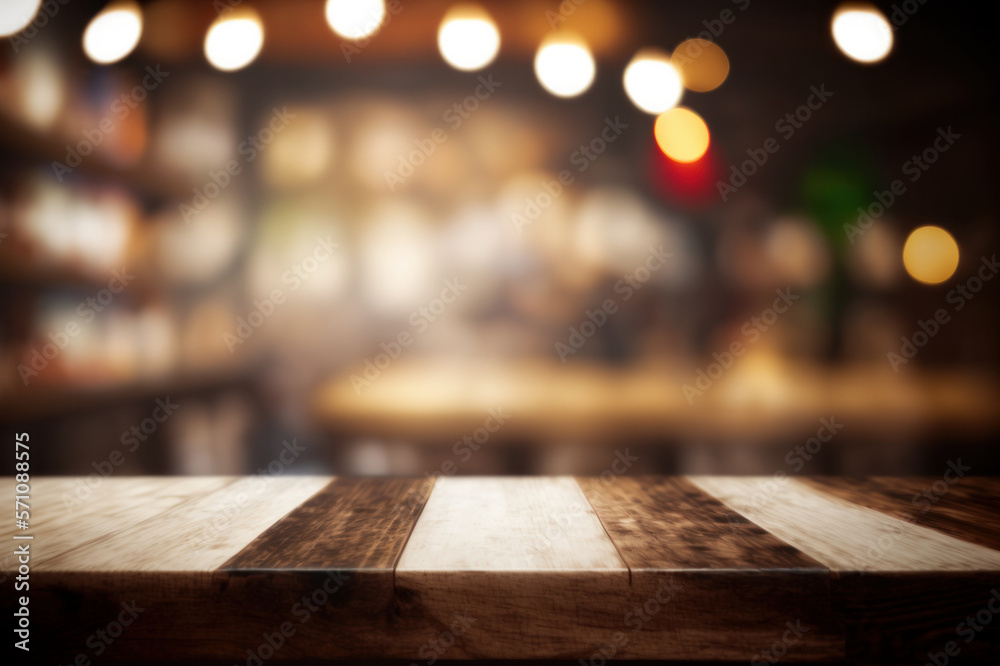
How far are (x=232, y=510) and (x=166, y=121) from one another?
3.20 ft

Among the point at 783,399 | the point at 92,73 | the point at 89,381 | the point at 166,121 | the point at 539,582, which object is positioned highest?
the point at 92,73

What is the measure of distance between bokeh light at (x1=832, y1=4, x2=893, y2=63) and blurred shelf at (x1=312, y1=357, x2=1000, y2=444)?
0.76m

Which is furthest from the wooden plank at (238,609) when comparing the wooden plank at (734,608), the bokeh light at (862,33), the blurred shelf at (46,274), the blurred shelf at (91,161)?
the bokeh light at (862,33)

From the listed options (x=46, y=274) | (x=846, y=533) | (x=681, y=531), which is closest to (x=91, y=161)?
(x=46, y=274)

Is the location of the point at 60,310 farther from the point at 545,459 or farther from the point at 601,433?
the point at 601,433

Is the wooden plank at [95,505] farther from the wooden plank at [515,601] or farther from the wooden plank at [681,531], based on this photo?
the wooden plank at [681,531]

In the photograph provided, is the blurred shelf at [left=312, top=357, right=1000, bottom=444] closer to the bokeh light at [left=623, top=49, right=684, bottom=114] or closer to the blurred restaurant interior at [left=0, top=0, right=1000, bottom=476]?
the blurred restaurant interior at [left=0, top=0, right=1000, bottom=476]

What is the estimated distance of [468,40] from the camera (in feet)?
4.31

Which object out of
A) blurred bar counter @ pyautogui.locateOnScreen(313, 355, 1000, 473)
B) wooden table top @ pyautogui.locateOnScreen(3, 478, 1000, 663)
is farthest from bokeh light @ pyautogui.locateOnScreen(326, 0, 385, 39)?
wooden table top @ pyautogui.locateOnScreen(3, 478, 1000, 663)

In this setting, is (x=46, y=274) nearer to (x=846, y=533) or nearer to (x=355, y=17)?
(x=355, y=17)

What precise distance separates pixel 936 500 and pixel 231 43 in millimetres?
1875

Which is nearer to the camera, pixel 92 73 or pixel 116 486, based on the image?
pixel 116 486

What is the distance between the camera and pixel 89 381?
1335 mm

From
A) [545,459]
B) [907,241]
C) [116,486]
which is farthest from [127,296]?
[907,241]
